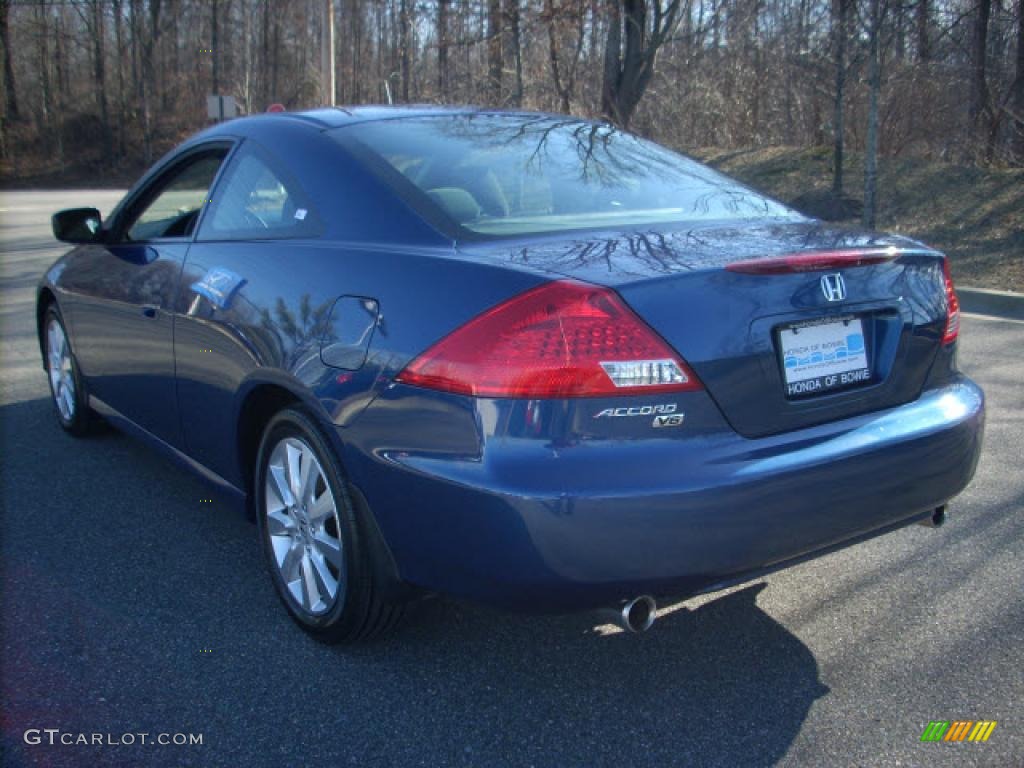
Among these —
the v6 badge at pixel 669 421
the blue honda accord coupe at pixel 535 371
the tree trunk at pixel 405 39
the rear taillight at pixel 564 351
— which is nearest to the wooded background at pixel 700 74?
the tree trunk at pixel 405 39

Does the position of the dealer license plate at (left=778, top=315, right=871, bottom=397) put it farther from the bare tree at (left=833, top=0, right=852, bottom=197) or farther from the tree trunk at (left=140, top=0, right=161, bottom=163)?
Result: the tree trunk at (left=140, top=0, right=161, bottom=163)

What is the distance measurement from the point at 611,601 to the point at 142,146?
46.2 m

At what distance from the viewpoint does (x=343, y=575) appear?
2.82 metres

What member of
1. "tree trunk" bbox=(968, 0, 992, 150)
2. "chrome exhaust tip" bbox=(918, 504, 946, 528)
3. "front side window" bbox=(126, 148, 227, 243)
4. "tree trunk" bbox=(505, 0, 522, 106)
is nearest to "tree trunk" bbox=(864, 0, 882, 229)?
"tree trunk" bbox=(968, 0, 992, 150)

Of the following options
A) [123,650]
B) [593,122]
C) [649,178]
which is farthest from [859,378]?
[123,650]

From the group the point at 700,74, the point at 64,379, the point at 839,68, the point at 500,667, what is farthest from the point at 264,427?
the point at 700,74

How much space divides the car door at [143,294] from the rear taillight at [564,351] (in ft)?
5.75

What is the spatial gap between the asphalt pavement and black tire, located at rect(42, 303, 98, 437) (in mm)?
954

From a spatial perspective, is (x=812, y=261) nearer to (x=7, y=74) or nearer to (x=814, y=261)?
(x=814, y=261)

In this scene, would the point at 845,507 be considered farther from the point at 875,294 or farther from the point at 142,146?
the point at 142,146

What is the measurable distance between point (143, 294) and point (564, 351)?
224 centimetres

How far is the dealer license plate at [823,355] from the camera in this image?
2.56m

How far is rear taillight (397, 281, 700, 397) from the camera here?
2320 millimetres

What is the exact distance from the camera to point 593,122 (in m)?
4.09
